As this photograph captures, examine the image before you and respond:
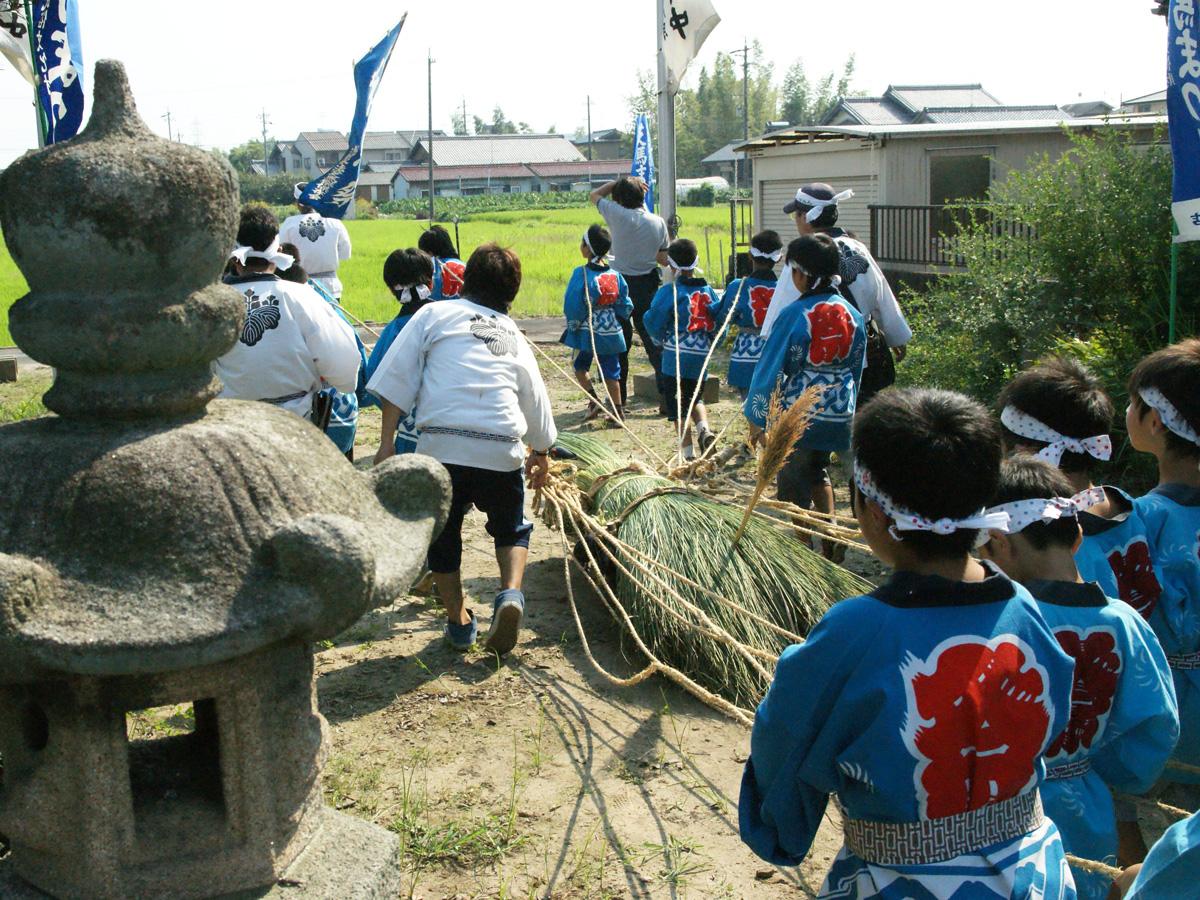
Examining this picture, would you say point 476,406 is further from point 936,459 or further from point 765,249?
point 765,249

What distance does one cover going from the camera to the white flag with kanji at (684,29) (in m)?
10.9

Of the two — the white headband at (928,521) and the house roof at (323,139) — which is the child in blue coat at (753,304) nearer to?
the white headband at (928,521)

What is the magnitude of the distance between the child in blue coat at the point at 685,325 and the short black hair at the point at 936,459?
6076mm

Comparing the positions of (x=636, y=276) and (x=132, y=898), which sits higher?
(x=636, y=276)

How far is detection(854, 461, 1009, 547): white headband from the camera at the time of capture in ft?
6.16

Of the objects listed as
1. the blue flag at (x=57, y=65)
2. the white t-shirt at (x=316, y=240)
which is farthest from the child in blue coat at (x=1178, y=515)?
the white t-shirt at (x=316, y=240)

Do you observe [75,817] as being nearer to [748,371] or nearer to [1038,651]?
[1038,651]

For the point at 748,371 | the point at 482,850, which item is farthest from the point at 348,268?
the point at 482,850

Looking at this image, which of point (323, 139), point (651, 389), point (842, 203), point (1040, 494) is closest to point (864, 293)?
point (1040, 494)

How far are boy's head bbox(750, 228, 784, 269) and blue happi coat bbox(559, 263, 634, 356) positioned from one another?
175 cm

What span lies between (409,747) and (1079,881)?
8.01 feet

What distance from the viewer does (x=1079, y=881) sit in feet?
7.75

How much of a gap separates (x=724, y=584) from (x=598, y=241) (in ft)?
17.9

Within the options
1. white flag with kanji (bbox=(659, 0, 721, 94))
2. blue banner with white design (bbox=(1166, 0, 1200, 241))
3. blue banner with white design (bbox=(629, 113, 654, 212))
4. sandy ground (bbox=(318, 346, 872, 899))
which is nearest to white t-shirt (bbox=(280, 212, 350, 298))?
sandy ground (bbox=(318, 346, 872, 899))
